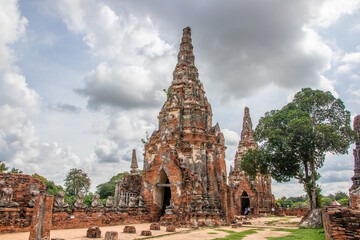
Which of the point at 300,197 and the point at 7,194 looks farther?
the point at 300,197

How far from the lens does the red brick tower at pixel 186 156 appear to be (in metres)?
16.7

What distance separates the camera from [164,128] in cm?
2045

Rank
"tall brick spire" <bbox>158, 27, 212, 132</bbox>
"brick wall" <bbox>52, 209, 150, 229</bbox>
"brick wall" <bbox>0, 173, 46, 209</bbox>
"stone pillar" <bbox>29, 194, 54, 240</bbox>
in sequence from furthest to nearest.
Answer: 1. "tall brick spire" <bbox>158, 27, 212, 132</bbox>
2. "brick wall" <bbox>52, 209, 150, 229</bbox>
3. "brick wall" <bbox>0, 173, 46, 209</bbox>
4. "stone pillar" <bbox>29, 194, 54, 240</bbox>

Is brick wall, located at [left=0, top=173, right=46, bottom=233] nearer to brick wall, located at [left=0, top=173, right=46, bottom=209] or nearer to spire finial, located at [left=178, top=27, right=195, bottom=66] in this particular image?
brick wall, located at [left=0, top=173, right=46, bottom=209]

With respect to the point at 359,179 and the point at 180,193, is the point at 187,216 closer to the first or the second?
the point at 180,193

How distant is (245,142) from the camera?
36.2 metres

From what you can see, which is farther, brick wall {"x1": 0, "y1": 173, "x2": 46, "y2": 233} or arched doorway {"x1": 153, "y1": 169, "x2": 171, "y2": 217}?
arched doorway {"x1": 153, "y1": 169, "x2": 171, "y2": 217}

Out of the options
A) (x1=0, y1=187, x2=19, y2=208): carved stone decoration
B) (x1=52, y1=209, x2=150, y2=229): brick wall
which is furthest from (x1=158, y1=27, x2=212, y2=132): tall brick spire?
(x1=0, y1=187, x2=19, y2=208): carved stone decoration

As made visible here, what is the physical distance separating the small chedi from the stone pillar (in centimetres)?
2472

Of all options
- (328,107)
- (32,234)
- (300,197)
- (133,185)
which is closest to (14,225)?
(32,234)

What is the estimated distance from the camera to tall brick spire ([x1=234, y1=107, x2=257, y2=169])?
35.9m

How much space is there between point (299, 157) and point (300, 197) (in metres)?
85.3

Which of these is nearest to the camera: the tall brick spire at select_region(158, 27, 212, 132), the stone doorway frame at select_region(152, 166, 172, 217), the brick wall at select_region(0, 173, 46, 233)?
the brick wall at select_region(0, 173, 46, 233)

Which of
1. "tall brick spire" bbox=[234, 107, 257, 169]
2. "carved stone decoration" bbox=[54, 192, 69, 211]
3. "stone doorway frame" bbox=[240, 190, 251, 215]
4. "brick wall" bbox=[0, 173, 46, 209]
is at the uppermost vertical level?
"tall brick spire" bbox=[234, 107, 257, 169]
